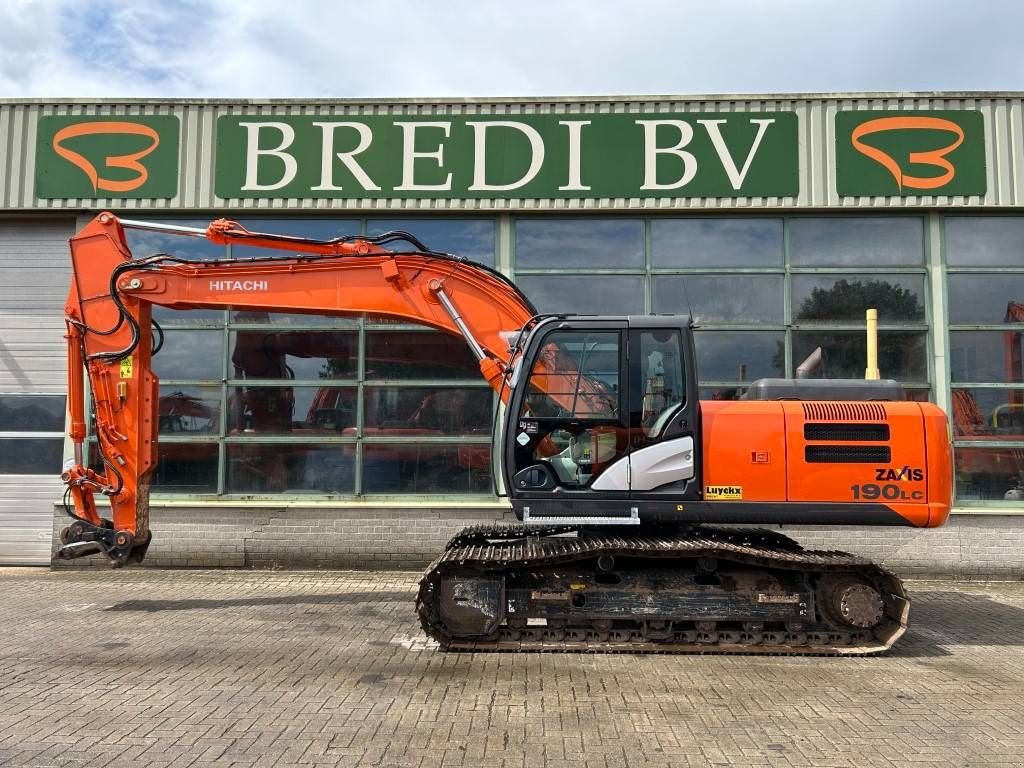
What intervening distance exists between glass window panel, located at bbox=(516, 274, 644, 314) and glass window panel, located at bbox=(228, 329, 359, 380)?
243 cm

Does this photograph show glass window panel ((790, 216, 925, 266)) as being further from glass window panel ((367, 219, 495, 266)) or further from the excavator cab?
the excavator cab

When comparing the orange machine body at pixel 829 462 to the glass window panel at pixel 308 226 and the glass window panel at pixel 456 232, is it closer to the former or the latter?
the glass window panel at pixel 456 232

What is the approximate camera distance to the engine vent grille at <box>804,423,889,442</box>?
654cm

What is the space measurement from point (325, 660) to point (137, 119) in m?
7.85

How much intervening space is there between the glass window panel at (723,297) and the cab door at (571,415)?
400cm

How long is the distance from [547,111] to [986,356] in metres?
6.38

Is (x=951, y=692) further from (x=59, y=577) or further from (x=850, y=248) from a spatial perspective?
(x=59, y=577)

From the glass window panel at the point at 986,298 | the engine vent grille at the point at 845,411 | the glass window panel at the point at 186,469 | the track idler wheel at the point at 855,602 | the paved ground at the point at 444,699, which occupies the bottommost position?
the paved ground at the point at 444,699

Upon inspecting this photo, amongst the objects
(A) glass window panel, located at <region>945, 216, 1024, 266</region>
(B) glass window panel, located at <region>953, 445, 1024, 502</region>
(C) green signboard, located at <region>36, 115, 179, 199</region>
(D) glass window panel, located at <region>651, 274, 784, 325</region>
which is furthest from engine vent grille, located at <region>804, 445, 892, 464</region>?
(C) green signboard, located at <region>36, 115, 179, 199</region>

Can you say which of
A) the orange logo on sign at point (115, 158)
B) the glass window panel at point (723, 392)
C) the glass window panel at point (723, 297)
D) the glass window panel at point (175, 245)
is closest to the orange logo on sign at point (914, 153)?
the glass window panel at point (723, 297)

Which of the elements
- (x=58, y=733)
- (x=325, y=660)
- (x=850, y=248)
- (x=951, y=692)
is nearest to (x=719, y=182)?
(x=850, y=248)

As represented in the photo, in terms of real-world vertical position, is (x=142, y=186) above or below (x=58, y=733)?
above

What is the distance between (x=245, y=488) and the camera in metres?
10.4

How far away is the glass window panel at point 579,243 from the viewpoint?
1048 cm
